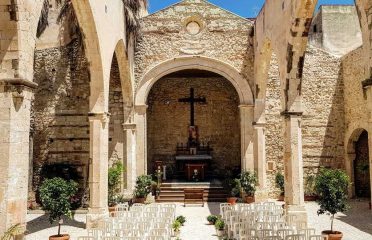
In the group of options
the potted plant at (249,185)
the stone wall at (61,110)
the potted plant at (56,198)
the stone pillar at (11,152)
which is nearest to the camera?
the stone pillar at (11,152)

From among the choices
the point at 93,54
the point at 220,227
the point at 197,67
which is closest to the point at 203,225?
the point at 220,227

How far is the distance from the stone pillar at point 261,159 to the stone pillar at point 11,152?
36.6ft

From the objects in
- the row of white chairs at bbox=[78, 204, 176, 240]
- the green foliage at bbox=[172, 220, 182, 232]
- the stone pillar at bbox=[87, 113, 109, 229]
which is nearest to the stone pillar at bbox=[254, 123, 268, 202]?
the green foliage at bbox=[172, 220, 182, 232]

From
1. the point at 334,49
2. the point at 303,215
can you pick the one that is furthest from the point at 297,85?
the point at 334,49

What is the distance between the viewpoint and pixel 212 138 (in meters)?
19.5

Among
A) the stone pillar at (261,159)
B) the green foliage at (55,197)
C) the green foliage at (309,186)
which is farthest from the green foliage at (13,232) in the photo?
the green foliage at (309,186)

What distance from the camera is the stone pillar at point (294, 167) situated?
408 inches

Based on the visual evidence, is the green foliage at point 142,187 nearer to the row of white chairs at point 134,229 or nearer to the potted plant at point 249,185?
the potted plant at point 249,185

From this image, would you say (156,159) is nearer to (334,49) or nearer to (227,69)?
(227,69)

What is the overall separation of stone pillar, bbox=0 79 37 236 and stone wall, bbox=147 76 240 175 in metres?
13.7

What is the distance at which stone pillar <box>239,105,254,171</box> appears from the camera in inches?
629

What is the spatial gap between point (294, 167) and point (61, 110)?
9.44 metres

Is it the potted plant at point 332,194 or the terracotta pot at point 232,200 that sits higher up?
the potted plant at point 332,194

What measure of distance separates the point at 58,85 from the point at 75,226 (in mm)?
6347
